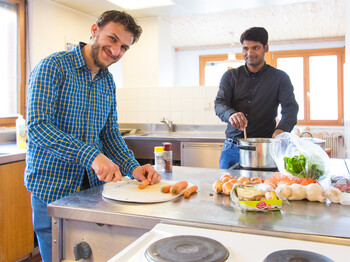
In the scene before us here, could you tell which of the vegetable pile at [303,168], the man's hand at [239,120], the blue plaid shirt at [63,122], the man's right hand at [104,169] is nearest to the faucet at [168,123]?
the man's hand at [239,120]

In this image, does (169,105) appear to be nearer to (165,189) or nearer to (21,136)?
(21,136)

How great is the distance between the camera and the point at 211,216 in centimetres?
104

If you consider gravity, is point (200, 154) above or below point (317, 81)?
below

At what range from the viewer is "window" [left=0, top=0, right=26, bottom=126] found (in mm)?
3484

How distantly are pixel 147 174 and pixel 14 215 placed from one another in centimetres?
154

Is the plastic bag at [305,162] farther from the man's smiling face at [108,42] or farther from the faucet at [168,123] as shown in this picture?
the faucet at [168,123]

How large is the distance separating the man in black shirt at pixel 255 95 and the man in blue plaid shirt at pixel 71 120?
3.12 ft

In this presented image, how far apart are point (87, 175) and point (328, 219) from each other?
3.35ft

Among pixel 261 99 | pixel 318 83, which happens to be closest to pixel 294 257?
pixel 261 99

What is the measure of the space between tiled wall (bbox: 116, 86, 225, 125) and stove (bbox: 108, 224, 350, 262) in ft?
11.5

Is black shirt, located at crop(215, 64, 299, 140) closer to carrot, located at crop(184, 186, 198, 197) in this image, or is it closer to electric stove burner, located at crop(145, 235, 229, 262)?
carrot, located at crop(184, 186, 198, 197)

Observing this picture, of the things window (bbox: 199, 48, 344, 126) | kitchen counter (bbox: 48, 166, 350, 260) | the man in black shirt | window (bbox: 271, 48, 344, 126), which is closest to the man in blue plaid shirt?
kitchen counter (bbox: 48, 166, 350, 260)

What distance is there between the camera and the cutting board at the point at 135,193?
1.23 m

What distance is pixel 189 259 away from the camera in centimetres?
73
